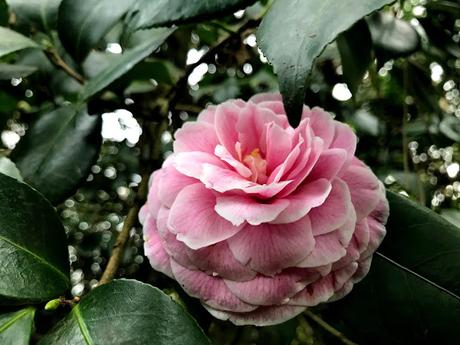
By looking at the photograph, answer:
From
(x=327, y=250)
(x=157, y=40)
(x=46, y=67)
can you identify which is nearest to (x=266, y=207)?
(x=327, y=250)

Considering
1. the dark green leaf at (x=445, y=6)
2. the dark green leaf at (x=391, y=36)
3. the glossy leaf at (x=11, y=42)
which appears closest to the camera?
the glossy leaf at (x=11, y=42)

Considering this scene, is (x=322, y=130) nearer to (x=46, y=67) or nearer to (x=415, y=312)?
(x=415, y=312)

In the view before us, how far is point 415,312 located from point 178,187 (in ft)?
0.82

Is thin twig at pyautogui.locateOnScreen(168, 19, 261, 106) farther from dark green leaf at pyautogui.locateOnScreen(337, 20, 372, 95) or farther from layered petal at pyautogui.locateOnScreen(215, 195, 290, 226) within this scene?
layered petal at pyautogui.locateOnScreen(215, 195, 290, 226)

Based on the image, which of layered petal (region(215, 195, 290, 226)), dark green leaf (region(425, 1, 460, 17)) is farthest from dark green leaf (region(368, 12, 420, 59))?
layered petal (region(215, 195, 290, 226))

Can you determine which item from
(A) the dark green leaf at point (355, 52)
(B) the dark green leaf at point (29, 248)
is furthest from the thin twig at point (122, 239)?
(A) the dark green leaf at point (355, 52)

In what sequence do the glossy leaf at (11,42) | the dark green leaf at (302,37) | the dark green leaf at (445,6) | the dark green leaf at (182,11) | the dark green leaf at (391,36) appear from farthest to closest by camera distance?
the dark green leaf at (445,6) → the dark green leaf at (391,36) → the glossy leaf at (11,42) → the dark green leaf at (182,11) → the dark green leaf at (302,37)

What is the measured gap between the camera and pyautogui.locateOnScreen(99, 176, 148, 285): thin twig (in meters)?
0.56

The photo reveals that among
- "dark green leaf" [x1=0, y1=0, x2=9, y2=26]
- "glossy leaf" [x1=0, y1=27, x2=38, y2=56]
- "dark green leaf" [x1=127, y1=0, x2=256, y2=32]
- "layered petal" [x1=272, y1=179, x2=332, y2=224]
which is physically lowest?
"layered petal" [x1=272, y1=179, x2=332, y2=224]

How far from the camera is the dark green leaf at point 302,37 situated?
367 millimetres

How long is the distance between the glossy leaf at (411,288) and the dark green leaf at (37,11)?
52 cm

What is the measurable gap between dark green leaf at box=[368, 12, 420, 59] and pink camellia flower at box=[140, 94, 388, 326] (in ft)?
0.80

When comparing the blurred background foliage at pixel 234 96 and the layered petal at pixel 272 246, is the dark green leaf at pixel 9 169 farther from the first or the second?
the layered petal at pixel 272 246

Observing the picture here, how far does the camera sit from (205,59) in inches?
29.3
